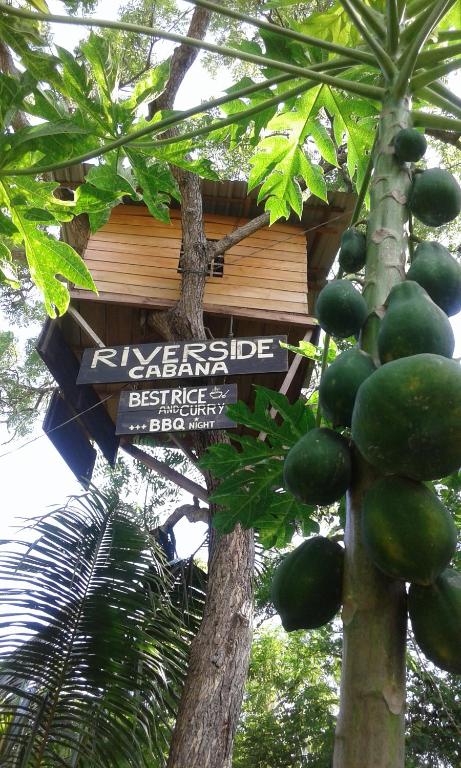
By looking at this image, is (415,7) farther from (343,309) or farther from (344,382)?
(344,382)

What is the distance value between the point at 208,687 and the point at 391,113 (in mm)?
3382

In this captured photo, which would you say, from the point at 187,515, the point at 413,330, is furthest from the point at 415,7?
the point at 187,515

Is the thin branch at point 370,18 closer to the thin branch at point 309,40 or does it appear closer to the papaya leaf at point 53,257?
the thin branch at point 309,40

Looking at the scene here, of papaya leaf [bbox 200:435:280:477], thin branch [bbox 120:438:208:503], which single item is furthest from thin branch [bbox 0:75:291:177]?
thin branch [bbox 120:438:208:503]

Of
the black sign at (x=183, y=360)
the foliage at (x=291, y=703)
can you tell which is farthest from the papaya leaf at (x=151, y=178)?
→ the foliage at (x=291, y=703)

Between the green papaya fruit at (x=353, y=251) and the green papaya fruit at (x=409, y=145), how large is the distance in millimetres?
191

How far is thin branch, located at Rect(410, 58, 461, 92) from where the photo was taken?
61.2 inches

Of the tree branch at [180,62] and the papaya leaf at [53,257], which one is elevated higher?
the tree branch at [180,62]

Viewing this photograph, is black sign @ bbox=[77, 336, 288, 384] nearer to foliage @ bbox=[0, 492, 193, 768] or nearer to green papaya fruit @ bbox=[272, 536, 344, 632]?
foliage @ bbox=[0, 492, 193, 768]

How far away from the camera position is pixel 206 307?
6.48 m

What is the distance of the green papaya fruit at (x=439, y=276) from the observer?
1245 mm

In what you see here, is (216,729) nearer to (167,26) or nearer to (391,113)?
(391,113)

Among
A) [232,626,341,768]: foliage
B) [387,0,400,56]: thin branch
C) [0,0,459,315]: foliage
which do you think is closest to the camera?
[387,0,400,56]: thin branch

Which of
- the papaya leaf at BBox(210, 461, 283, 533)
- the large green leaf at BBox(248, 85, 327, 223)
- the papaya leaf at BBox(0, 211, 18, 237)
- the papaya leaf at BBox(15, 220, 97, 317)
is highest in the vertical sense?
the large green leaf at BBox(248, 85, 327, 223)
